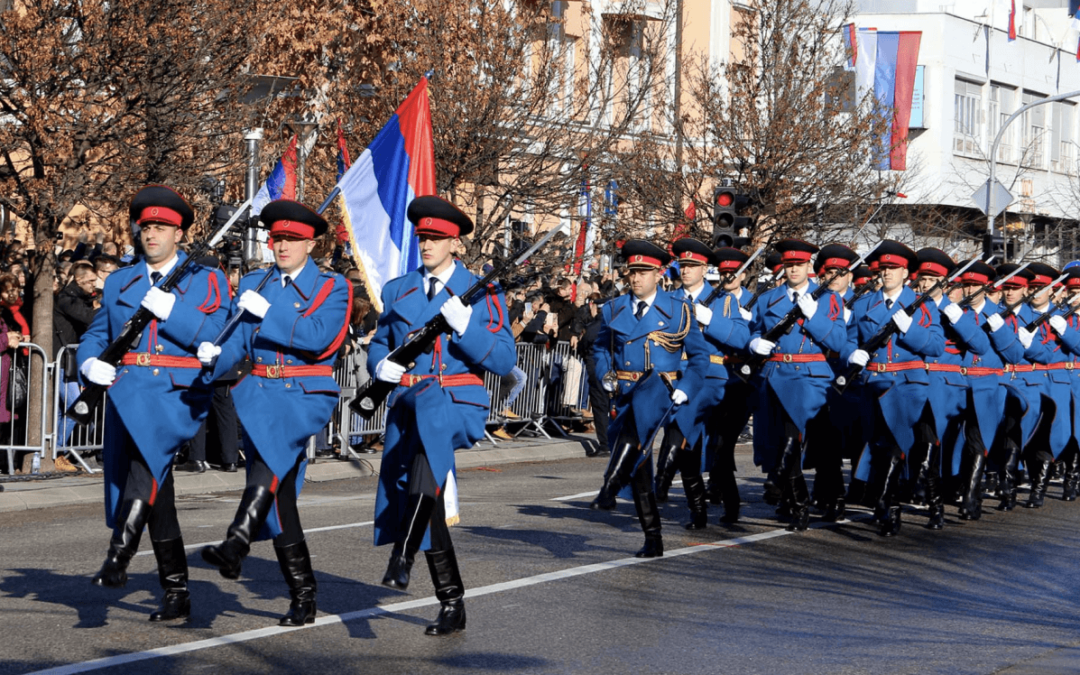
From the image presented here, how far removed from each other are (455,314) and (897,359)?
18.5 feet

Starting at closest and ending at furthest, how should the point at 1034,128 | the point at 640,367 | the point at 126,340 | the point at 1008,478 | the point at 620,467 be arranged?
the point at 126,340 < the point at 620,467 < the point at 640,367 < the point at 1008,478 < the point at 1034,128

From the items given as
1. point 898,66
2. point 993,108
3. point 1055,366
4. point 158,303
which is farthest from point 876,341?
point 993,108

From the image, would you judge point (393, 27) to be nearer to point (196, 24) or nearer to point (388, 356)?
point (196, 24)

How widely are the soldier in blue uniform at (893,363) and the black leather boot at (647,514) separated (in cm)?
237

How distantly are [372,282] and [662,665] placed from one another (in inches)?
354

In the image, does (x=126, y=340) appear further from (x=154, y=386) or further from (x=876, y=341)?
(x=876, y=341)

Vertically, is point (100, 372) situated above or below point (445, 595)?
above

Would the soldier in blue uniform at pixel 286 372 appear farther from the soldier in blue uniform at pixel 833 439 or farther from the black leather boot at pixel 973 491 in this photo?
the black leather boot at pixel 973 491

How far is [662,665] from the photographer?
7.24 metres

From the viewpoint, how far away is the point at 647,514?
10.2m

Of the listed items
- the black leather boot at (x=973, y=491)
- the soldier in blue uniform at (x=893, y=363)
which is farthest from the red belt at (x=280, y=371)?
the black leather boot at (x=973, y=491)

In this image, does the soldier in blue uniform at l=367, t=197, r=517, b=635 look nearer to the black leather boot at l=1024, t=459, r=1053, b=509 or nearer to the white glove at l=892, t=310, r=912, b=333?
the white glove at l=892, t=310, r=912, b=333

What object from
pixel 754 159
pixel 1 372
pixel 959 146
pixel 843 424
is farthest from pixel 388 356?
pixel 959 146

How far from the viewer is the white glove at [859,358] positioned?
471 inches
